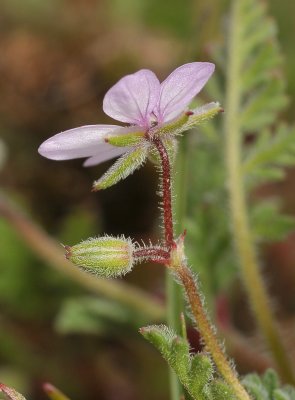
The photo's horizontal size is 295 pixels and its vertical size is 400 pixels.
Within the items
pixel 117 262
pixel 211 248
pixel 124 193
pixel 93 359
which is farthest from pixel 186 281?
pixel 124 193

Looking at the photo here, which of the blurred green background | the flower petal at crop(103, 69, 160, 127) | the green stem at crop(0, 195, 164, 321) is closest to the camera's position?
the flower petal at crop(103, 69, 160, 127)

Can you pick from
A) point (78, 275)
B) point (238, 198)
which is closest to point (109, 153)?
point (238, 198)

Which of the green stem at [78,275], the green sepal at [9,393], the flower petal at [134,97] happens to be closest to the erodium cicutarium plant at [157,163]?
the flower petal at [134,97]

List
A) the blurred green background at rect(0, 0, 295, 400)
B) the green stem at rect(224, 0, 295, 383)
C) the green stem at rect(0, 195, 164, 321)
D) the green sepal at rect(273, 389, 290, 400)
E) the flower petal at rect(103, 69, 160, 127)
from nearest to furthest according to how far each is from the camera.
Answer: the flower petal at rect(103, 69, 160, 127), the green sepal at rect(273, 389, 290, 400), the green stem at rect(224, 0, 295, 383), the green stem at rect(0, 195, 164, 321), the blurred green background at rect(0, 0, 295, 400)

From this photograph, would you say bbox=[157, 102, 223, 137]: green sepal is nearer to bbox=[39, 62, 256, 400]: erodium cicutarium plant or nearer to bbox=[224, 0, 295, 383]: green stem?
bbox=[39, 62, 256, 400]: erodium cicutarium plant

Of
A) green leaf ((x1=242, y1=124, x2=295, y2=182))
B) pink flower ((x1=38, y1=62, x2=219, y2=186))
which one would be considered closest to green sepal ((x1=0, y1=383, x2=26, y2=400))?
pink flower ((x1=38, y1=62, x2=219, y2=186))
